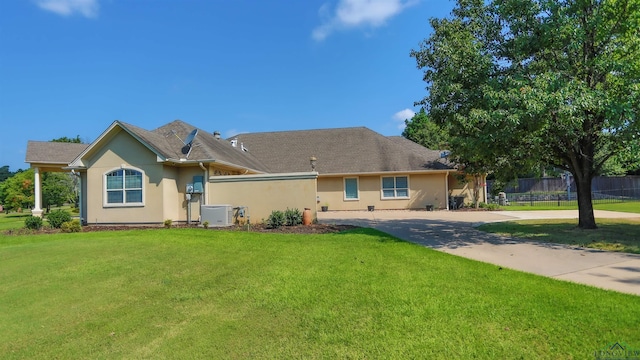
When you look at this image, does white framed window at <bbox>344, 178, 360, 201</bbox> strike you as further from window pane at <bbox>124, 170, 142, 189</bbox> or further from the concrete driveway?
window pane at <bbox>124, 170, 142, 189</bbox>

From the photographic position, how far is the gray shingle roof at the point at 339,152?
25.0m

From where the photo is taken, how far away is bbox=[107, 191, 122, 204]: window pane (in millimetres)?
16297

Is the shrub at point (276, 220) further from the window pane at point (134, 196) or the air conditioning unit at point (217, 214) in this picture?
the window pane at point (134, 196)

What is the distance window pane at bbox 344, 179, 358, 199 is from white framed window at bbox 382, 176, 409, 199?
78.7 inches

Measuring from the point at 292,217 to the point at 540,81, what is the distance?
9854 millimetres

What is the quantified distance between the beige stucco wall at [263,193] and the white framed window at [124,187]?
123 inches

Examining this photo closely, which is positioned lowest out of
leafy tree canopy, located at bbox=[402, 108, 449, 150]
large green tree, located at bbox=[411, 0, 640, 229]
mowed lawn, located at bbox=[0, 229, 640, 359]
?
mowed lawn, located at bbox=[0, 229, 640, 359]

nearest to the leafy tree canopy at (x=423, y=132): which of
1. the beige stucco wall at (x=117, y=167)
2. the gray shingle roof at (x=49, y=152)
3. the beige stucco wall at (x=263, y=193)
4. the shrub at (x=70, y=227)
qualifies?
the beige stucco wall at (x=263, y=193)

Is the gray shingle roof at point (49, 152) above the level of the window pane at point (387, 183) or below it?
above

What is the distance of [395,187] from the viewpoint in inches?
983

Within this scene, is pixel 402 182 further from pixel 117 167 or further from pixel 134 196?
pixel 117 167

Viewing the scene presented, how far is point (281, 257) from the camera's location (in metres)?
8.23

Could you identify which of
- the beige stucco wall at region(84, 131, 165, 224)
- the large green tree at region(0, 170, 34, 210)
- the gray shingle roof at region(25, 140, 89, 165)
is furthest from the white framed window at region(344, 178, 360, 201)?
the large green tree at region(0, 170, 34, 210)

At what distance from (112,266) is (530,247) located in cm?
1032
